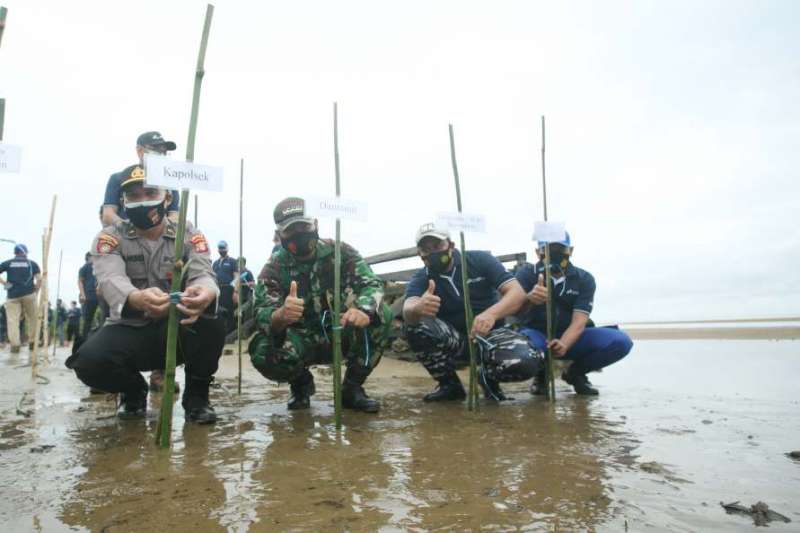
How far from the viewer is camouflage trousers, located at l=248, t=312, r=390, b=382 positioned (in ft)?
12.3

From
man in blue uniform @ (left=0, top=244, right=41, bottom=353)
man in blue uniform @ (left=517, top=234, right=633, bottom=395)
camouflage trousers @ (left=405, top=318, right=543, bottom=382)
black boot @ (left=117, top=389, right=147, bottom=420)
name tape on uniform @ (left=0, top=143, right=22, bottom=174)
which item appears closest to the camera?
name tape on uniform @ (left=0, top=143, right=22, bottom=174)

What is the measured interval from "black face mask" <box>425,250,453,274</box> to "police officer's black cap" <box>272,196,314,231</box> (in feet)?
3.57

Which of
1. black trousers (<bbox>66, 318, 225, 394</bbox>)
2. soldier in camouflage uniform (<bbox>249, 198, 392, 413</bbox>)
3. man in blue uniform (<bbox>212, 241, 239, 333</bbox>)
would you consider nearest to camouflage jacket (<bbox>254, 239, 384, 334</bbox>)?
soldier in camouflage uniform (<bbox>249, 198, 392, 413</bbox>)

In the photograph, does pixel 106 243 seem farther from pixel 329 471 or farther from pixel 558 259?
pixel 558 259

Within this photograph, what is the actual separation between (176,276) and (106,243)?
78 cm

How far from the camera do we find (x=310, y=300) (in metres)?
3.92

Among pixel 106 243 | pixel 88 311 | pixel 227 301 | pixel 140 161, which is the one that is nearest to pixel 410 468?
pixel 106 243

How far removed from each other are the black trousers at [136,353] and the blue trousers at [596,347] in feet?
8.31

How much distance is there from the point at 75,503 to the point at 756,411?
12.5 ft

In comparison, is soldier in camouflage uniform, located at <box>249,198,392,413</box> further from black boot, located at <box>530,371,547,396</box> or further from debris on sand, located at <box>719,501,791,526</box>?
debris on sand, located at <box>719,501,791,526</box>

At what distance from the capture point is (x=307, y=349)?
3840 millimetres

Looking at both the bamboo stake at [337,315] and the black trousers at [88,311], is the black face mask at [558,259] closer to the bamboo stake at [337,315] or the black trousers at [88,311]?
the bamboo stake at [337,315]

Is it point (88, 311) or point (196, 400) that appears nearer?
point (196, 400)

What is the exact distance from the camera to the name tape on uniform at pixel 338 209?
10.0 ft
